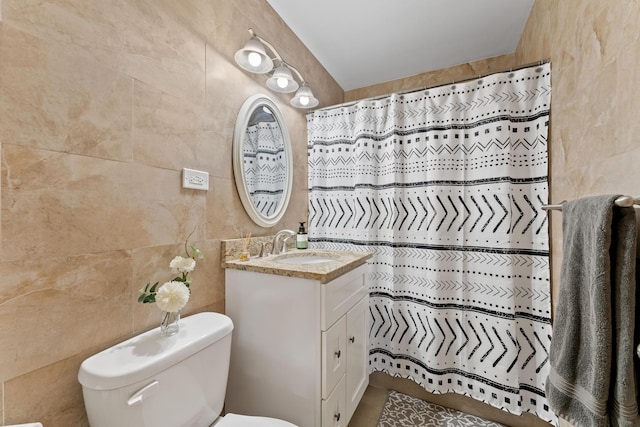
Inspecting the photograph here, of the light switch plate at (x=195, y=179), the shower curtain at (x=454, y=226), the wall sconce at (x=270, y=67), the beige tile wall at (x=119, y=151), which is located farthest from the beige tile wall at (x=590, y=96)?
the light switch plate at (x=195, y=179)

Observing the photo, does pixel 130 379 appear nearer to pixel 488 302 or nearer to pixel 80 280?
pixel 80 280

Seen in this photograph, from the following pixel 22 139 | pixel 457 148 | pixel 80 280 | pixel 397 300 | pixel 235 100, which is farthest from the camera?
pixel 397 300

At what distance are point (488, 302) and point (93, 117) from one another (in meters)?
1.97

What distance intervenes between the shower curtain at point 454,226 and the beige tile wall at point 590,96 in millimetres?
116

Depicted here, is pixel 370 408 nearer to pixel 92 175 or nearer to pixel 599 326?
pixel 599 326

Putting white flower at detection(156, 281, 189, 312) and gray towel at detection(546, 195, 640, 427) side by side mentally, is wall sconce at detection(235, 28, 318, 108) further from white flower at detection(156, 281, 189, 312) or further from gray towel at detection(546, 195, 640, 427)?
gray towel at detection(546, 195, 640, 427)

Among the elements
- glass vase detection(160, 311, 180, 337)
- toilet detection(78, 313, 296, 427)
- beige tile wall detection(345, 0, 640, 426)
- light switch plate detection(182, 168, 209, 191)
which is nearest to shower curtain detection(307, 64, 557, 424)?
beige tile wall detection(345, 0, 640, 426)

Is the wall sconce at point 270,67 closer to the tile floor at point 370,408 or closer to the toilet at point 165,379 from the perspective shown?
the toilet at point 165,379

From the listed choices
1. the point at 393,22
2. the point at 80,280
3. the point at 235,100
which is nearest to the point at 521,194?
the point at 393,22

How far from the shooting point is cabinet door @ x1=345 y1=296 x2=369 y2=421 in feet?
4.26

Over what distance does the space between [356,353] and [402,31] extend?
2135mm

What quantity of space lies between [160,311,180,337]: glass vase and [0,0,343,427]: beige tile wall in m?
0.12

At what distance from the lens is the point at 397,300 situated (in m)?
1.68

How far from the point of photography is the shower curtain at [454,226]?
4.41ft
